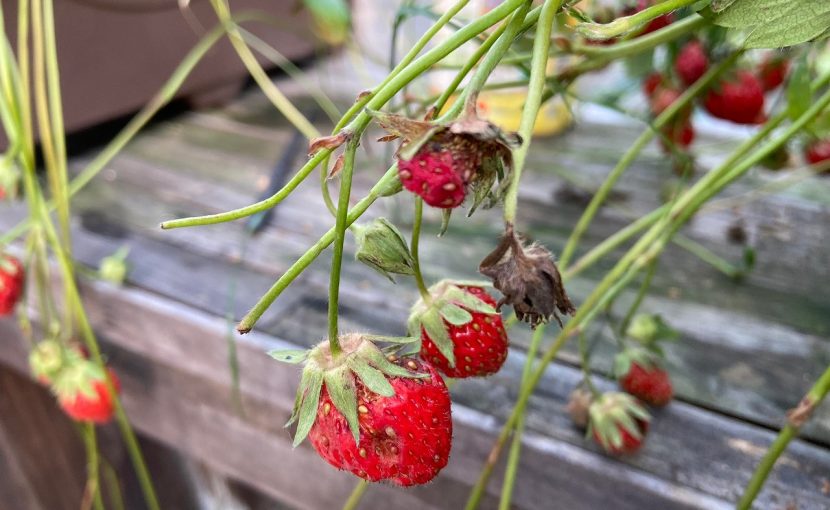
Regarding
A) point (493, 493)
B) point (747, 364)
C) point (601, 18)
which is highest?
point (601, 18)

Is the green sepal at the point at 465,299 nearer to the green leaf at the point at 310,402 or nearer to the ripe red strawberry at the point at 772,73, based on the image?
the green leaf at the point at 310,402

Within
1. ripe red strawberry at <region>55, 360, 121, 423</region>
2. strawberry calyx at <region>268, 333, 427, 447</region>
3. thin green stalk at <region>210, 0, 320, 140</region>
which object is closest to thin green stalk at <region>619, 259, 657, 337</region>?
strawberry calyx at <region>268, 333, 427, 447</region>

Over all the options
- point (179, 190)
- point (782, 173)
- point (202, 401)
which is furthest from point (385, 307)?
point (782, 173)

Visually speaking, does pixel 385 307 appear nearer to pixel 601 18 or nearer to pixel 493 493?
pixel 493 493

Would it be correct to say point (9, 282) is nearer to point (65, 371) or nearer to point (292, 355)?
point (65, 371)

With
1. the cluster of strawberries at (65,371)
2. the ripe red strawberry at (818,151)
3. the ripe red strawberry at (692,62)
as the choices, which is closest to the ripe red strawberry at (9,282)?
the cluster of strawberries at (65,371)

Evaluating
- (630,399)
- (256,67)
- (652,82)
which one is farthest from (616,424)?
(256,67)

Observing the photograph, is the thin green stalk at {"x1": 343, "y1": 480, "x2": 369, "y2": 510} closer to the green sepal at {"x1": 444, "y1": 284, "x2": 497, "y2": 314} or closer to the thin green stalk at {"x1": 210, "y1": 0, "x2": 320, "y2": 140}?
the green sepal at {"x1": 444, "y1": 284, "x2": 497, "y2": 314}
